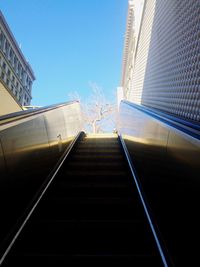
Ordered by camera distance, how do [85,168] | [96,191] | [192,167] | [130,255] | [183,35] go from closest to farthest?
[192,167] → [130,255] → [96,191] → [85,168] → [183,35]

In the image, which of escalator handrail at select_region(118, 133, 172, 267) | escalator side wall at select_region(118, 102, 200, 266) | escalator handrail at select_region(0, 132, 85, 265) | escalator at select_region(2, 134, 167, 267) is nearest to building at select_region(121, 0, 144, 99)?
escalator handrail at select_region(0, 132, 85, 265)

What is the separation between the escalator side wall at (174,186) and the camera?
6.29ft

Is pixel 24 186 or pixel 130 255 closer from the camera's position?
pixel 130 255

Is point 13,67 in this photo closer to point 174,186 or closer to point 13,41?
point 13,41

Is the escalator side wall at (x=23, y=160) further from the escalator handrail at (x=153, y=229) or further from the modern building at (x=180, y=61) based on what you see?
the modern building at (x=180, y=61)

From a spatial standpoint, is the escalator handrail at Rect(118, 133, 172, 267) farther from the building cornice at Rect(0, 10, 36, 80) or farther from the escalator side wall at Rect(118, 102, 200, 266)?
the building cornice at Rect(0, 10, 36, 80)

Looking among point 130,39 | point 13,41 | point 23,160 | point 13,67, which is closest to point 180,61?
point 23,160

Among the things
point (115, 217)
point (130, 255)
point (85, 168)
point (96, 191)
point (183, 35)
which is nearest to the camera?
point (130, 255)

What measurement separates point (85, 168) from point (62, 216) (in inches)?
65.3

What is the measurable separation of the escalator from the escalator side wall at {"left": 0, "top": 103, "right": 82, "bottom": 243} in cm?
15

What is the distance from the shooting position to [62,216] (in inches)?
120

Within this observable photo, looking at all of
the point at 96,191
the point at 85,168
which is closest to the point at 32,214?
the point at 96,191

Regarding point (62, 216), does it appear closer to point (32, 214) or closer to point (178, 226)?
point (32, 214)

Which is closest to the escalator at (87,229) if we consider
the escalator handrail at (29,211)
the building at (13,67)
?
the escalator handrail at (29,211)
